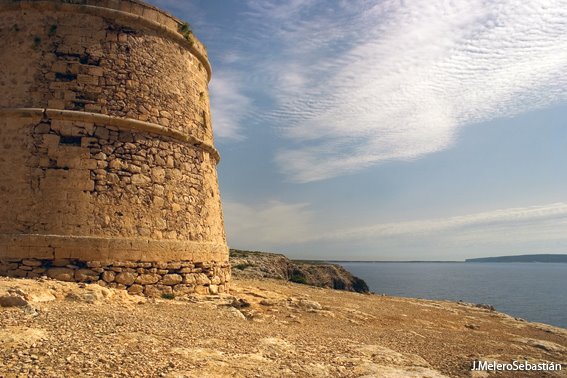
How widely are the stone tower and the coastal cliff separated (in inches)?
358

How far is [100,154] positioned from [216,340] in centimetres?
515

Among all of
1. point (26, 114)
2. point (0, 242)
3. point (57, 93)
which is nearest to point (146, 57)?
point (57, 93)

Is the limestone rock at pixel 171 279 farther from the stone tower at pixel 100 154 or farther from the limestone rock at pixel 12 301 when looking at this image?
the limestone rock at pixel 12 301

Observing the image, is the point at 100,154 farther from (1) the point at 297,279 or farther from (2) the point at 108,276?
(1) the point at 297,279

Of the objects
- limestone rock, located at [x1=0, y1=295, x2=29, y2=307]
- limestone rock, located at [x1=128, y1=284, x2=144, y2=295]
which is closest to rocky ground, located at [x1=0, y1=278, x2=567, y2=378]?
limestone rock, located at [x1=0, y1=295, x2=29, y2=307]

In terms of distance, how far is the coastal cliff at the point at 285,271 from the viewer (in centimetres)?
2005

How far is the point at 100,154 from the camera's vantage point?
8.68 meters

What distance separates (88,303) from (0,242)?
2.66m

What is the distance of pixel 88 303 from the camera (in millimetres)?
6738

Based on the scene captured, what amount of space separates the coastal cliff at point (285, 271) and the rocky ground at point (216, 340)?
10.1m

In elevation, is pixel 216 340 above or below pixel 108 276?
below

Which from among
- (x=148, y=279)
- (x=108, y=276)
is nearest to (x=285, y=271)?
(x=148, y=279)

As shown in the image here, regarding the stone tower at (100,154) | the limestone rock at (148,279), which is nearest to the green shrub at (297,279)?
the stone tower at (100,154)

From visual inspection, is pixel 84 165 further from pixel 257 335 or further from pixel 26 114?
pixel 257 335
